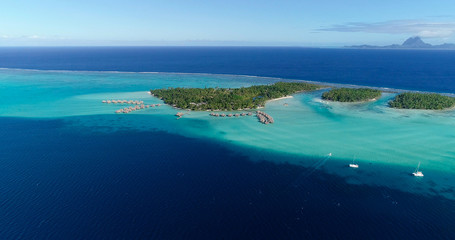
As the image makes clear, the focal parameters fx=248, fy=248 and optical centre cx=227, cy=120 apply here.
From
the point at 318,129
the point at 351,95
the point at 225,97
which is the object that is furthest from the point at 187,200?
the point at 351,95

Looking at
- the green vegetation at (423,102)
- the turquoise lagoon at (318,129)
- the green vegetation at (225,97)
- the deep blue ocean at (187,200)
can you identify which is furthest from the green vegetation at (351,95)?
the deep blue ocean at (187,200)

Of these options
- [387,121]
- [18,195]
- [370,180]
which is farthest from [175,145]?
[387,121]

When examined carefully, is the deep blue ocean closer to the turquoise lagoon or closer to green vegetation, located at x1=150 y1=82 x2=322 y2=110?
the turquoise lagoon

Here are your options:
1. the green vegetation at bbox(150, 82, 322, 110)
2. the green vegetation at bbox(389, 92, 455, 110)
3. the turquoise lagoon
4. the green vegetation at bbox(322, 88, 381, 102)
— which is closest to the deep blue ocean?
the turquoise lagoon

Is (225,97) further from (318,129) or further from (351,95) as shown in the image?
(351,95)

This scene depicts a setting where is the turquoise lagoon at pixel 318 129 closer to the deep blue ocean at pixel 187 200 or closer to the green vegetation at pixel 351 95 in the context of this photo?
the green vegetation at pixel 351 95

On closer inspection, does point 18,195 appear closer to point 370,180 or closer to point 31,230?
point 31,230

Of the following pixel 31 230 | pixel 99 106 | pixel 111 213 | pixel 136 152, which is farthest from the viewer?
pixel 99 106
